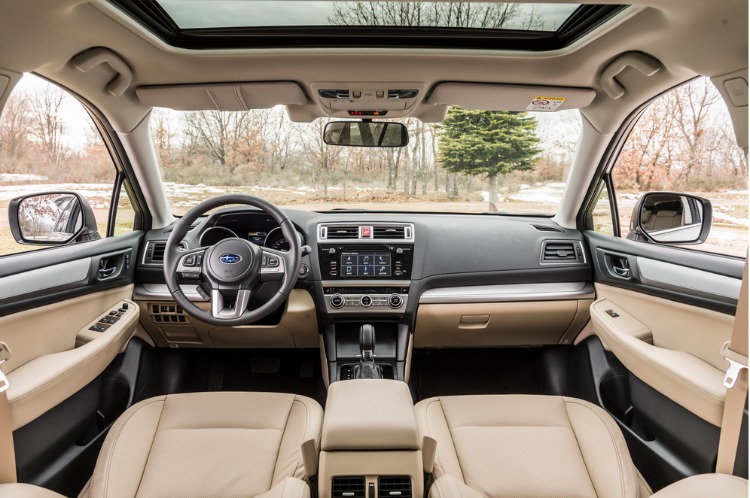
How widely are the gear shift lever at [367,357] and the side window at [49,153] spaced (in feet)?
5.53

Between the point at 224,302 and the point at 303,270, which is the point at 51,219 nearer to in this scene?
the point at 224,302

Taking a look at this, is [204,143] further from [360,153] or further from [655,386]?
[655,386]

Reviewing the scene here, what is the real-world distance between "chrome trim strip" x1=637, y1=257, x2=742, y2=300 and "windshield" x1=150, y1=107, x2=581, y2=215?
0.93 meters

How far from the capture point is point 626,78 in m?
2.51

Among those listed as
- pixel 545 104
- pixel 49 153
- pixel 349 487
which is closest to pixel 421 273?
pixel 545 104

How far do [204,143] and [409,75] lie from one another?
1788 mm

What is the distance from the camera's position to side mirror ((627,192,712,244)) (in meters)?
2.55

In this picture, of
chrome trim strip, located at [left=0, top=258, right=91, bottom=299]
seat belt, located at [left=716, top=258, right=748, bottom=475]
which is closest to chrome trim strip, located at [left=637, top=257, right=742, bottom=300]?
seat belt, located at [left=716, top=258, right=748, bottom=475]

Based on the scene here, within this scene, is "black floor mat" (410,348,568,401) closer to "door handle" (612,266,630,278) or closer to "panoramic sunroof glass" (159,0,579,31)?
"door handle" (612,266,630,278)

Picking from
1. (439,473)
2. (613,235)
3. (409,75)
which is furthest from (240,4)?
(613,235)

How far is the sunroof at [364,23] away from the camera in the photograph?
2.12 m

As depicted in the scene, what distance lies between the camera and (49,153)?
272cm

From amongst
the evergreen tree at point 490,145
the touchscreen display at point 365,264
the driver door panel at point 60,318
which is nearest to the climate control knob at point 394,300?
the touchscreen display at point 365,264

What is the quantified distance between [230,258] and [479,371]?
2072mm
